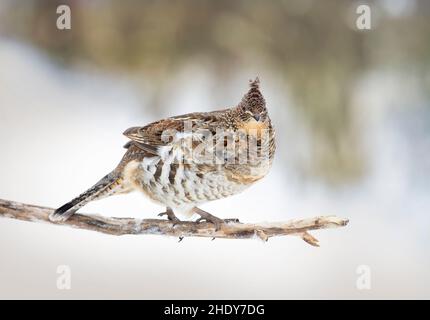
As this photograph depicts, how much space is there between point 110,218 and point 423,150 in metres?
1.61

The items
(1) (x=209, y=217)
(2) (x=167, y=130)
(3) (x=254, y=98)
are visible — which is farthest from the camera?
(1) (x=209, y=217)

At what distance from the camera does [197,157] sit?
278 cm

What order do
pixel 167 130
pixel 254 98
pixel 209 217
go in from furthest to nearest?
pixel 209 217 → pixel 167 130 → pixel 254 98

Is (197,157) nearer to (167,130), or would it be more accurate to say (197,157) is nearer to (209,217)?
(167,130)

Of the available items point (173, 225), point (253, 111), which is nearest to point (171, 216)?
point (173, 225)

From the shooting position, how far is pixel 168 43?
10.6 feet

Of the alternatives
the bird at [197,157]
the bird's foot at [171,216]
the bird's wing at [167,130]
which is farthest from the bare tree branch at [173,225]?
the bird's wing at [167,130]

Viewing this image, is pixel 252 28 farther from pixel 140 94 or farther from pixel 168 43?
pixel 140 94

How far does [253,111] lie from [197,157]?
1.03 feet

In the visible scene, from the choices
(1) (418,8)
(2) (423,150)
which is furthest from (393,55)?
(2) (423,150)

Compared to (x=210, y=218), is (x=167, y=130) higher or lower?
higher

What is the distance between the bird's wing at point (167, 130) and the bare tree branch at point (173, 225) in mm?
402

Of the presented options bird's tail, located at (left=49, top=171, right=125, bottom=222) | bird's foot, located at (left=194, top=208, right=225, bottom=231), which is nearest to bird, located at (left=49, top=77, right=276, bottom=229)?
bird's tail, located at (left=49, top=171, right=125, bottom=222)

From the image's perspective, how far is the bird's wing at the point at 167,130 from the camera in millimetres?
2850
